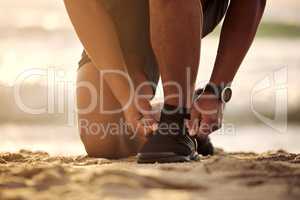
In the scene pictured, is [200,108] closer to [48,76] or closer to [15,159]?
[15,159]

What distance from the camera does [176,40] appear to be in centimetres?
179

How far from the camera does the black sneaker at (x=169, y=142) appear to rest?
175 cm

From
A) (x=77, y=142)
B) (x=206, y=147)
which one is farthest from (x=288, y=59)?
(x=206, y=147)

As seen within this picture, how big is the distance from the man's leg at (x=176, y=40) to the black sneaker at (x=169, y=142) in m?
0.04

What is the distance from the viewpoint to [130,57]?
229cm

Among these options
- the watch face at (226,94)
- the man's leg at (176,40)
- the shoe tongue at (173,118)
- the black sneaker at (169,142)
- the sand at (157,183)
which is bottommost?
the sand at (157,183)

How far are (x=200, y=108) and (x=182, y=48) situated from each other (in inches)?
9.3

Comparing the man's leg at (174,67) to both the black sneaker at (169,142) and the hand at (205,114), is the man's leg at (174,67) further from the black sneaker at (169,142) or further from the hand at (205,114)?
the hand at (205,114)

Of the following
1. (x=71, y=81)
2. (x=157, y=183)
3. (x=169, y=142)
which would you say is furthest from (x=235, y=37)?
(x=71, y=81)

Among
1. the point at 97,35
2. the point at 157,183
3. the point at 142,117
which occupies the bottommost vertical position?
the point at 157,183

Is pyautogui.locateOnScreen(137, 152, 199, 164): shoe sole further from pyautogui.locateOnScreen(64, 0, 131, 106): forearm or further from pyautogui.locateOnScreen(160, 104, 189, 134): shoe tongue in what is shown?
pyautogui.locateOnScreen(64, 0, 131, 106): forearm

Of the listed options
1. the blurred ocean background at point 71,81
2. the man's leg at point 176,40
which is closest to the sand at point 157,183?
the man's leg at point 176,40

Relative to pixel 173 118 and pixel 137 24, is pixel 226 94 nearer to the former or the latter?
pixel 173 118

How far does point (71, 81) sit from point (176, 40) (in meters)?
3.30
